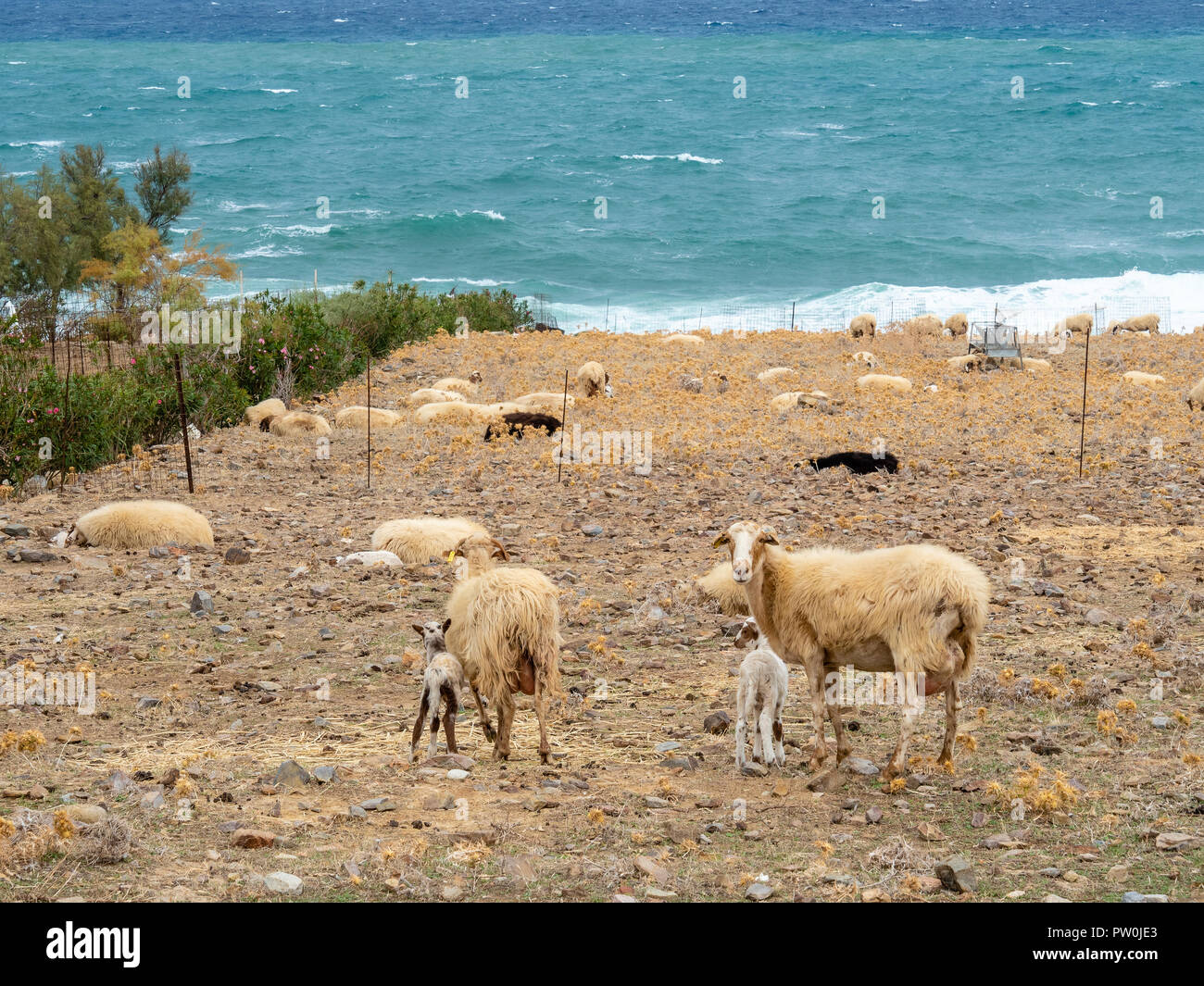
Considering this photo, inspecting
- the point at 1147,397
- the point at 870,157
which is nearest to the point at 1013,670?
the point at 1147,397

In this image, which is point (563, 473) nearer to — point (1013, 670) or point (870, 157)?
point (1013, 670)

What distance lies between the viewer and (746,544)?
24.3 feet

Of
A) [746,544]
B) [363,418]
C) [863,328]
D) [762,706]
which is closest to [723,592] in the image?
[746,544]

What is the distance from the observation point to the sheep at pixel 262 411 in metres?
20.6

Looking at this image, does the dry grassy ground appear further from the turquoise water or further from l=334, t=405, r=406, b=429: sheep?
the turquoise water

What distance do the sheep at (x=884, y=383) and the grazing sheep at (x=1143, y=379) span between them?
3.84 m

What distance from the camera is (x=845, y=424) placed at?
60.2ft

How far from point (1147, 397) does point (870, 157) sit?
6951cm

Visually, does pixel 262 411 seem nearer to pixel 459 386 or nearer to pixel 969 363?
pixel 459 386

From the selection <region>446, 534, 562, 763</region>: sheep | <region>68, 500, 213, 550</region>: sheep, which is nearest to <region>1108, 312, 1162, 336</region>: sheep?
<region>68, 500, 213, 550</region>: sheep

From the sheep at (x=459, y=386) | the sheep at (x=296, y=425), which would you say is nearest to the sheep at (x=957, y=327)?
the sheep at (x=459, y=386)

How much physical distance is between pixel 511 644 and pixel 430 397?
14.8m

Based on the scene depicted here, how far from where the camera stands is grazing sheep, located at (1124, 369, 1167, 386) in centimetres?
2088

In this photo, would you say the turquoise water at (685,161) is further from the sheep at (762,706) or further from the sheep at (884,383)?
the sheep at (762,706)
